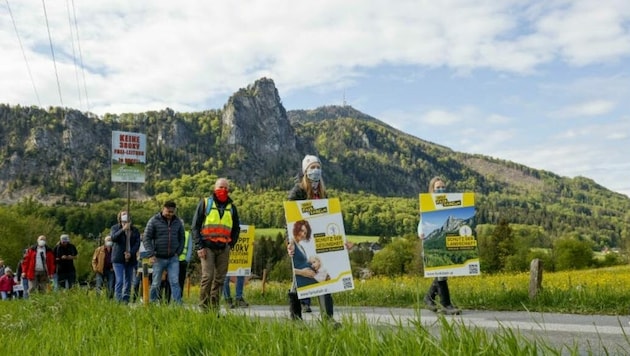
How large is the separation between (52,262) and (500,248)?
243 feet

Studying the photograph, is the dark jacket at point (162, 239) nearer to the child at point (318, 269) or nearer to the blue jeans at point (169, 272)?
the blue jeans at point (169, 272)

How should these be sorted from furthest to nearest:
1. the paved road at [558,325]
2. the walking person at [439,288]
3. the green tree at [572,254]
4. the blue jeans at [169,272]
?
the green tree at [572,254], the blue jeans at [169,272], the walking person at [439,288], the paved road at [558,325]

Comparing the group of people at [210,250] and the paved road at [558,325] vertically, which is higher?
the group of people at [210,250]

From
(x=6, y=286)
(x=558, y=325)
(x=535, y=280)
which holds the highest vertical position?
(x=535, y=280)

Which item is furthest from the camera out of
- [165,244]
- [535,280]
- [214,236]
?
[165,244]

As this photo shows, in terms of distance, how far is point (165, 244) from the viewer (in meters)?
11.3

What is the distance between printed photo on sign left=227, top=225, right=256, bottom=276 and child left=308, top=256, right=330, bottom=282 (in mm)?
8584

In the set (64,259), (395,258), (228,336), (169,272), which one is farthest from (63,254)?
(395,258)

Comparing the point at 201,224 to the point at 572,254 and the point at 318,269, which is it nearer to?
the point at 318,269

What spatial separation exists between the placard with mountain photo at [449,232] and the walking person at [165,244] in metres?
4.46

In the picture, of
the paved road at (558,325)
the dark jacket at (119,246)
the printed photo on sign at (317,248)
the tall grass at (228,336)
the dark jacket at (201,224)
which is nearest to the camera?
the tall grass at (228,336)

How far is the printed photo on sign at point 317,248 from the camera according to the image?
7000 mm

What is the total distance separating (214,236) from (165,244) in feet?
8.52

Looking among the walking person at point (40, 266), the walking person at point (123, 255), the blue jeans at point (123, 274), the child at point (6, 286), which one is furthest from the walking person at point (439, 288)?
the child at point (6, 286)
